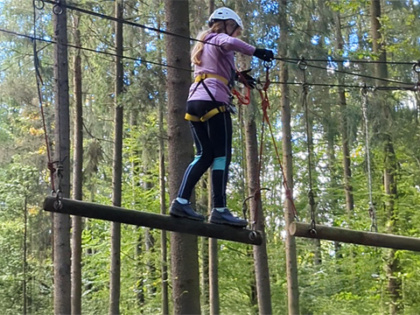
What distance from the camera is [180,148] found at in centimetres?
496

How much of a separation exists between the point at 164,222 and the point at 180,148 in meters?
1.12

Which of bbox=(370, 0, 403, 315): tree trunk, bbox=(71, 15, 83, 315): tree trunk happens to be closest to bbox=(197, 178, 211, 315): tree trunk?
bbox=(71, 15, 83, 315): tree trunk

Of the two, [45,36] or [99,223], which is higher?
[45,36]

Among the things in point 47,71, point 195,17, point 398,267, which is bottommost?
point 398,267

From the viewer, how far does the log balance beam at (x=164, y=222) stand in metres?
3.96

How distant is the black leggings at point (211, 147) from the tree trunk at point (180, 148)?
93 centimetres

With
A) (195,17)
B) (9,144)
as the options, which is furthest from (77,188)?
(9,144)

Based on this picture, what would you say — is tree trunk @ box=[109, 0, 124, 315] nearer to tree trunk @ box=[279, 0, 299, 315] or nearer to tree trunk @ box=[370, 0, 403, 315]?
tree trunk @ box=[279, 0, 299, 315]

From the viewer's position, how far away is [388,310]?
1070 centimetres

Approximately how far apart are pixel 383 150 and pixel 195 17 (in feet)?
14.6

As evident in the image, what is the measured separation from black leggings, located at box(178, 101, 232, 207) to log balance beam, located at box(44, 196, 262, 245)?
0.71 feet

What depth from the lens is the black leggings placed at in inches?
154

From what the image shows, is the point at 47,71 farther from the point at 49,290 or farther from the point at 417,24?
the point at 49,290

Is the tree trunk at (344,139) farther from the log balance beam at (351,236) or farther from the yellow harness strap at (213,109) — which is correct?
the yellow harness strap at (213,109)
